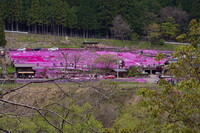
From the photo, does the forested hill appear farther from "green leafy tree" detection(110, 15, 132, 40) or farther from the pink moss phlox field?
the pink moss phlox field

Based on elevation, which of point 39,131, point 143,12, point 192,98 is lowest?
point 39,131

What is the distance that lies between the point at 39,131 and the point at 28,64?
13597 mm

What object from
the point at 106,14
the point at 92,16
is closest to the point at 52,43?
the point at 92,16

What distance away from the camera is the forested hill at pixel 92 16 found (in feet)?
144

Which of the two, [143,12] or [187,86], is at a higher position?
[143,12]

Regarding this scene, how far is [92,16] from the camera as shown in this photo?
48.0 m

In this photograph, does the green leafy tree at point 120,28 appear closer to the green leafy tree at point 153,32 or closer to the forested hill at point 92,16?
the forested hill at point 92,16

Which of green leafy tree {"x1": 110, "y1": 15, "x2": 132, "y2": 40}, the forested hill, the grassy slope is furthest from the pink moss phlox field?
the forested hill

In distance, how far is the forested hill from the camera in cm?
4375

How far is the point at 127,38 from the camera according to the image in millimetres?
46625

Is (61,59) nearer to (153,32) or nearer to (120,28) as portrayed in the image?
(120,28)

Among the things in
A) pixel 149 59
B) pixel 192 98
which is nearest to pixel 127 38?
pixel 149 59

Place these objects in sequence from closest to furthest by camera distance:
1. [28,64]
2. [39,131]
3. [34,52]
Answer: [39,131], [28,64], [34,52]

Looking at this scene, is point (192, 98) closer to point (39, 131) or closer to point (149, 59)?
point (39, 131)
